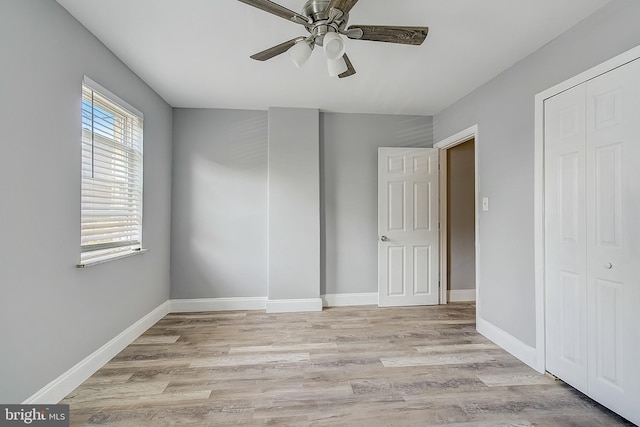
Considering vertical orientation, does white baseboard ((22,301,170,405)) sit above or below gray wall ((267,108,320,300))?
below

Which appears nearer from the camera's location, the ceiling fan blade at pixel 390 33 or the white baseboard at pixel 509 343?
the ceiling fan blade at pixel 390 33

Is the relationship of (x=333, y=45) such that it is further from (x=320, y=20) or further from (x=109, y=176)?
(x=109, y=176)

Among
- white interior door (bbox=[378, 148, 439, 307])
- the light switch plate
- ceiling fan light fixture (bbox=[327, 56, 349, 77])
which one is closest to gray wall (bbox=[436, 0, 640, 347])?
the light switch plate

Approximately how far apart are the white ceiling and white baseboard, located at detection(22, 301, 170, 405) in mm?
2394

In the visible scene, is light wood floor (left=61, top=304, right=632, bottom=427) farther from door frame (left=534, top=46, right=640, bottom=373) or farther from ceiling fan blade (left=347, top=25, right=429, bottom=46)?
ceiling fan blade (left=347, top=25, right=429, bottom=46)

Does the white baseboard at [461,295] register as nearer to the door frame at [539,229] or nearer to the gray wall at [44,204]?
the door frame at [539,229]

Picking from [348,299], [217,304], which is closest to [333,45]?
[348,299]

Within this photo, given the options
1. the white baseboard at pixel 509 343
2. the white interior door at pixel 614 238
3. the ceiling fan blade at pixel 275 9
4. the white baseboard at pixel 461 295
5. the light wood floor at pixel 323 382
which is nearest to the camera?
the ceiling fan blade at pixel 275 9

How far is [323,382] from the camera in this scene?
7.38ft

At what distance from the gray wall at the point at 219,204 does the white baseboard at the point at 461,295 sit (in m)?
2.52

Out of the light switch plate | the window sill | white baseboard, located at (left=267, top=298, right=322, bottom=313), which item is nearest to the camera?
the window sill

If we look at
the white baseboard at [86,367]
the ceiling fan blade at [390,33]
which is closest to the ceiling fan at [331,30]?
the ceiling fan blade at [390,33]

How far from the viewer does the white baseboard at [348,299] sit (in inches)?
160

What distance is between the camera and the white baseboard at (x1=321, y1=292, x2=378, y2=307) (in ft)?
13.4
